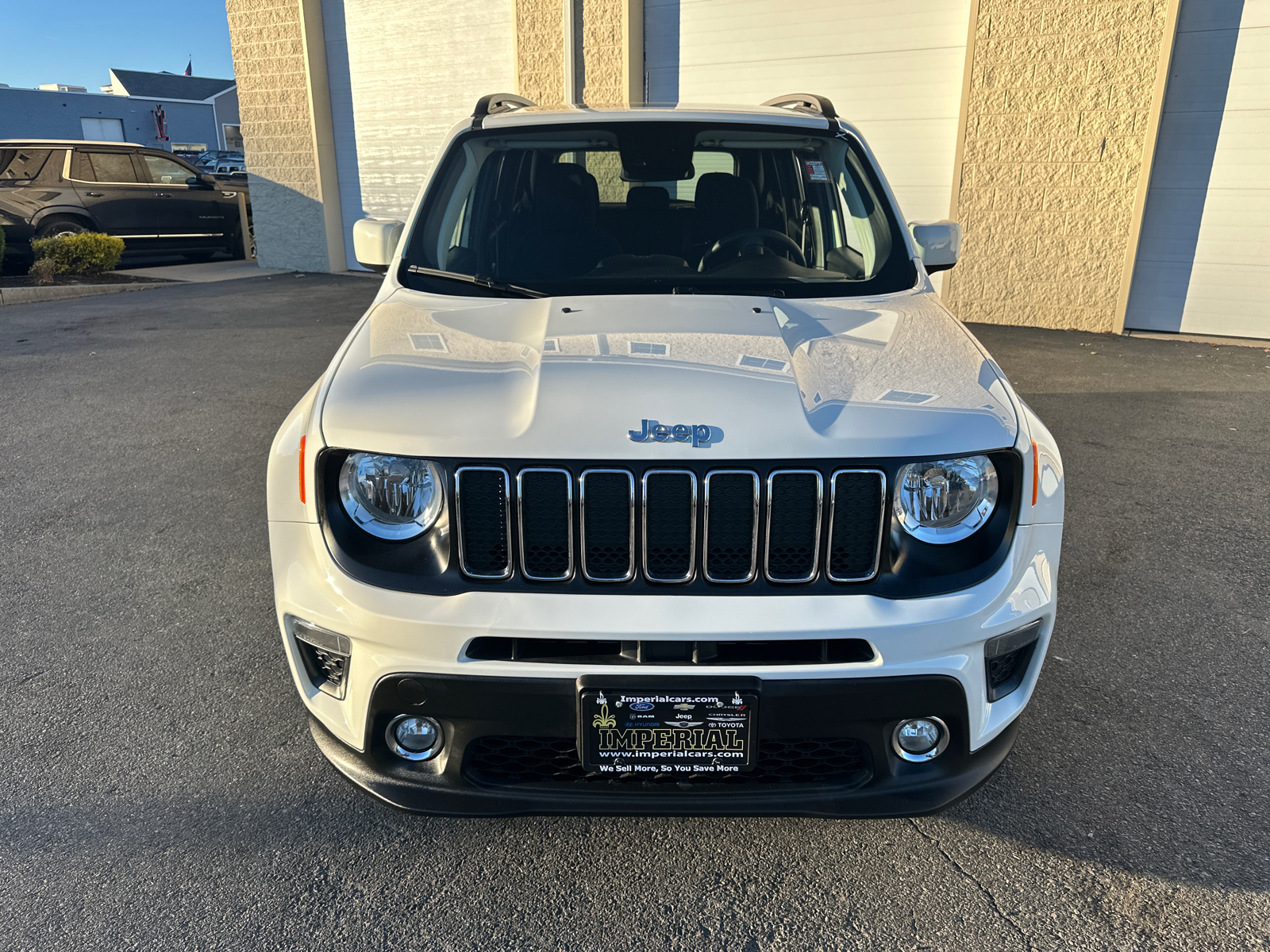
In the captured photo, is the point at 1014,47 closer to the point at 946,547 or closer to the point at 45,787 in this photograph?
the point at 946,547

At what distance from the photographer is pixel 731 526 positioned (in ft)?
6.39

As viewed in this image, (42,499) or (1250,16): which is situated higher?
(1250,16)

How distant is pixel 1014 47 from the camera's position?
8.85 m

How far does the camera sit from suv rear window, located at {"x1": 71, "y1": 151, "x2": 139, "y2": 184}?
541 inches

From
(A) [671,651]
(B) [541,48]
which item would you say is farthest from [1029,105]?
(A) [671,651]

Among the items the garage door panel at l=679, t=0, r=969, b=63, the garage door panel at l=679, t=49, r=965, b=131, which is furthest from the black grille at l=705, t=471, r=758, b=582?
the garage door panel at l=679, t=0, r=969, b=63

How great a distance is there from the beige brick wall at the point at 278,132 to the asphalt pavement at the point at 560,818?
10.8m

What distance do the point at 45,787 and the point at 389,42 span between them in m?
13.0

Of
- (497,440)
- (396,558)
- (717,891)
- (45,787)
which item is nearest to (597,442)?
(497,440)

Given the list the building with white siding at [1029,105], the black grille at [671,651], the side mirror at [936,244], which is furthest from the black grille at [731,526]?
the building with white siding at [1029,105]

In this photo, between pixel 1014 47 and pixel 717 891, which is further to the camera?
pixel 1014 47

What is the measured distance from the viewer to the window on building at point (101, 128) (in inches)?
2178

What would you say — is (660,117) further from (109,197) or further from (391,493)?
(109,197)

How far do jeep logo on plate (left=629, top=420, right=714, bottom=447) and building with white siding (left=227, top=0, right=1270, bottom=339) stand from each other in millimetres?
8608
